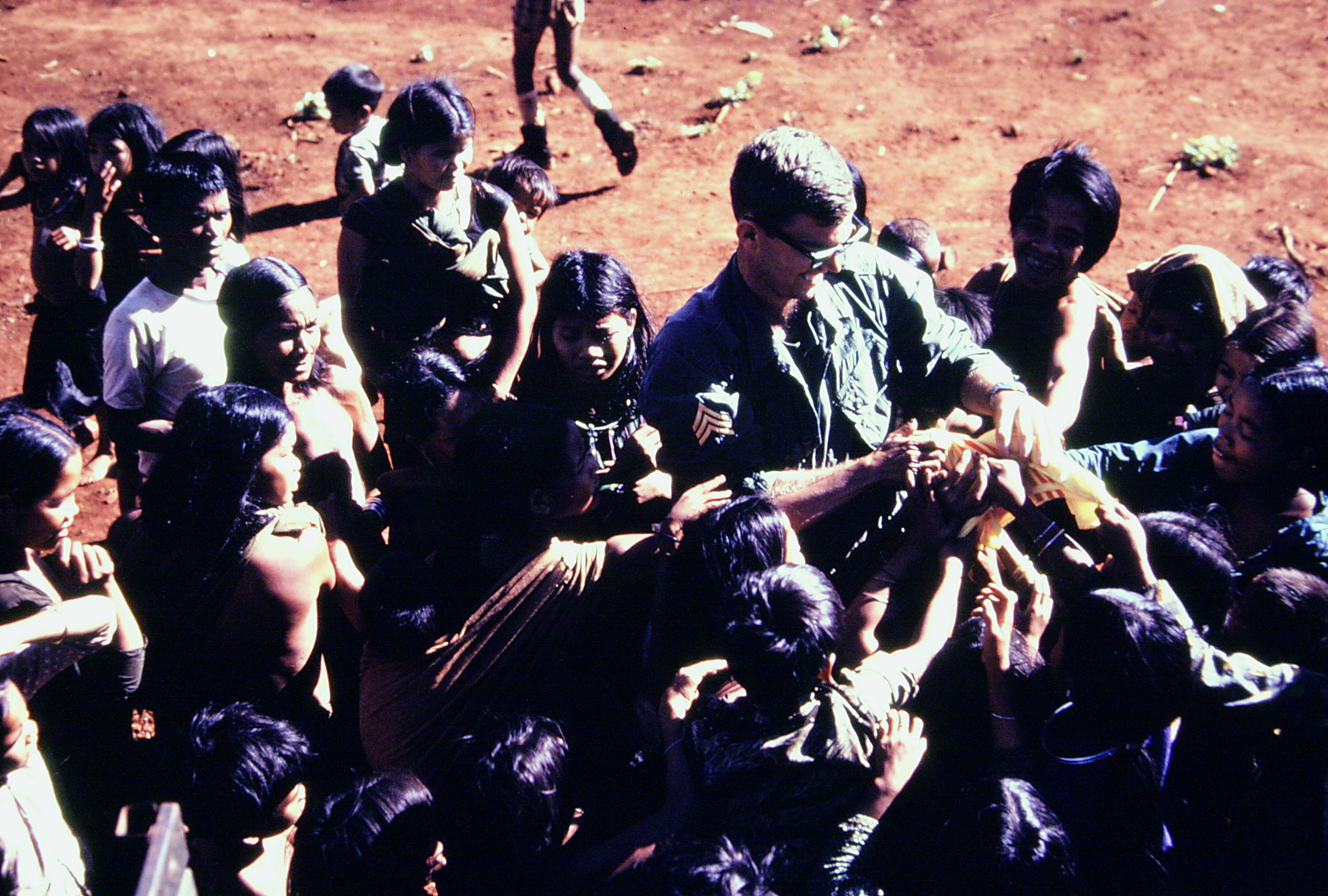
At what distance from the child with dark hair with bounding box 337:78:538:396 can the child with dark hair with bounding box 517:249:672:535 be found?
0.51 m

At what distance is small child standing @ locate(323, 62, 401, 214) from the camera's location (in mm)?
6340

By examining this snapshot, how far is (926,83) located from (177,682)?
8933 mm

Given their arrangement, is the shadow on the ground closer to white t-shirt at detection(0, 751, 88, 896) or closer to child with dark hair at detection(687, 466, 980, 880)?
white t-shirt at detection(0, 751, 88, 896)

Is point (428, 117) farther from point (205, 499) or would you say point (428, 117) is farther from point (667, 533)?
point (667, 533)

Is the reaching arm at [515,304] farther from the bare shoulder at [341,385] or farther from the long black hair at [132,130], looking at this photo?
the long black hair at [132,130]

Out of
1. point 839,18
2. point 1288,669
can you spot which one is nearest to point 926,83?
point 839,18

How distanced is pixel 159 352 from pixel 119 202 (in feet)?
4.47

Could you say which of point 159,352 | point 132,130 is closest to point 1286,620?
point 159,352

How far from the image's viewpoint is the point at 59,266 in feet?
16.1

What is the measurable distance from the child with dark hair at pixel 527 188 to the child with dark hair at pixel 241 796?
3.04 m

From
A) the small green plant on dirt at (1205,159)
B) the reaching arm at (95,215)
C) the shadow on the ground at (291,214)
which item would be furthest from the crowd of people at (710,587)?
the small green plant on dirt at (1205,159)

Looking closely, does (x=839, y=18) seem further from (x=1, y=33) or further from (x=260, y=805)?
(x=260, y=805)

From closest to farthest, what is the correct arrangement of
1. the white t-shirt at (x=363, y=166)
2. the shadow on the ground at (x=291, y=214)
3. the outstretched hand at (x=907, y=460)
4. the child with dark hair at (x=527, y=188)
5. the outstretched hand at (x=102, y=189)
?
the outstretched hand at (x=907, y=460) → the outstretched hand at (x=102, y=189) → the child with dark hair at (x=527, y=188) → the white t-shirt at (x=363, y=166) → the shadow on the ground at (x=291, y=214)

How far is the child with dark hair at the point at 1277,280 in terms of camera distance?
4.52 meters
